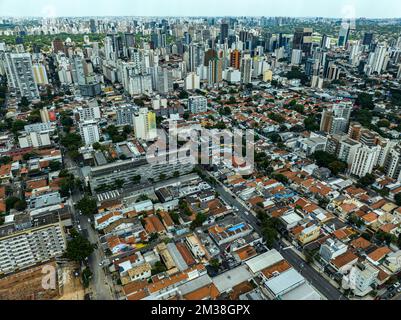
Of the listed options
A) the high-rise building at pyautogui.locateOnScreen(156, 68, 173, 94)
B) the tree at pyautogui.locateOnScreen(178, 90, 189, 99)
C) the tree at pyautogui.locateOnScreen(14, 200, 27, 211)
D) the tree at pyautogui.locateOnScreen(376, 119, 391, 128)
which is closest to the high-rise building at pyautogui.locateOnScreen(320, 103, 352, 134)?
the tree at pyautogui.locateOnScreen(376, 119, 391, 128)

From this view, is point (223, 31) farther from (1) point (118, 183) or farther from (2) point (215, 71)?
(1) point (118, 183)

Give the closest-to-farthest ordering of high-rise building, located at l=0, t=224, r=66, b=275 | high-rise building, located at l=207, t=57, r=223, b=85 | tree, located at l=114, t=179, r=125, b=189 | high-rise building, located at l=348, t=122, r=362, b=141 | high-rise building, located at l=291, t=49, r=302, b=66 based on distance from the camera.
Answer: high-rise building, located at l=0, t=224, r=66, b=275 → tree, located at l=114, t=179, r=125, b=189 → high-rise building, located at l=348, t=122, r=362, b=141 → high-rise building, located at l=207, t=57, r=223, b=85 → high-rise building, located at l=291, t=49, r=302, b=66

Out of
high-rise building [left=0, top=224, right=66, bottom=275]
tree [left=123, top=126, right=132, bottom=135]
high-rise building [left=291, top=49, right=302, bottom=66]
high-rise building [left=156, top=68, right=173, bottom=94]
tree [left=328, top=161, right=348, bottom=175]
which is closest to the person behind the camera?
high-rise building [left=0, top=224, right=66, bottom=275]

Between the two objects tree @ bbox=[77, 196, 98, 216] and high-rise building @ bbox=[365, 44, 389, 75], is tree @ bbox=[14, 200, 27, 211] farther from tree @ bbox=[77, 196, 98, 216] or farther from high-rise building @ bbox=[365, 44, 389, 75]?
high-rise building @ bbox=[365, 44, 389, 75]

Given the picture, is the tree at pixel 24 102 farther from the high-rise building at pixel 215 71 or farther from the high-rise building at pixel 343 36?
the high-rise building at pixel 343 36

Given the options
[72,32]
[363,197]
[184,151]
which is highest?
[72,32]
